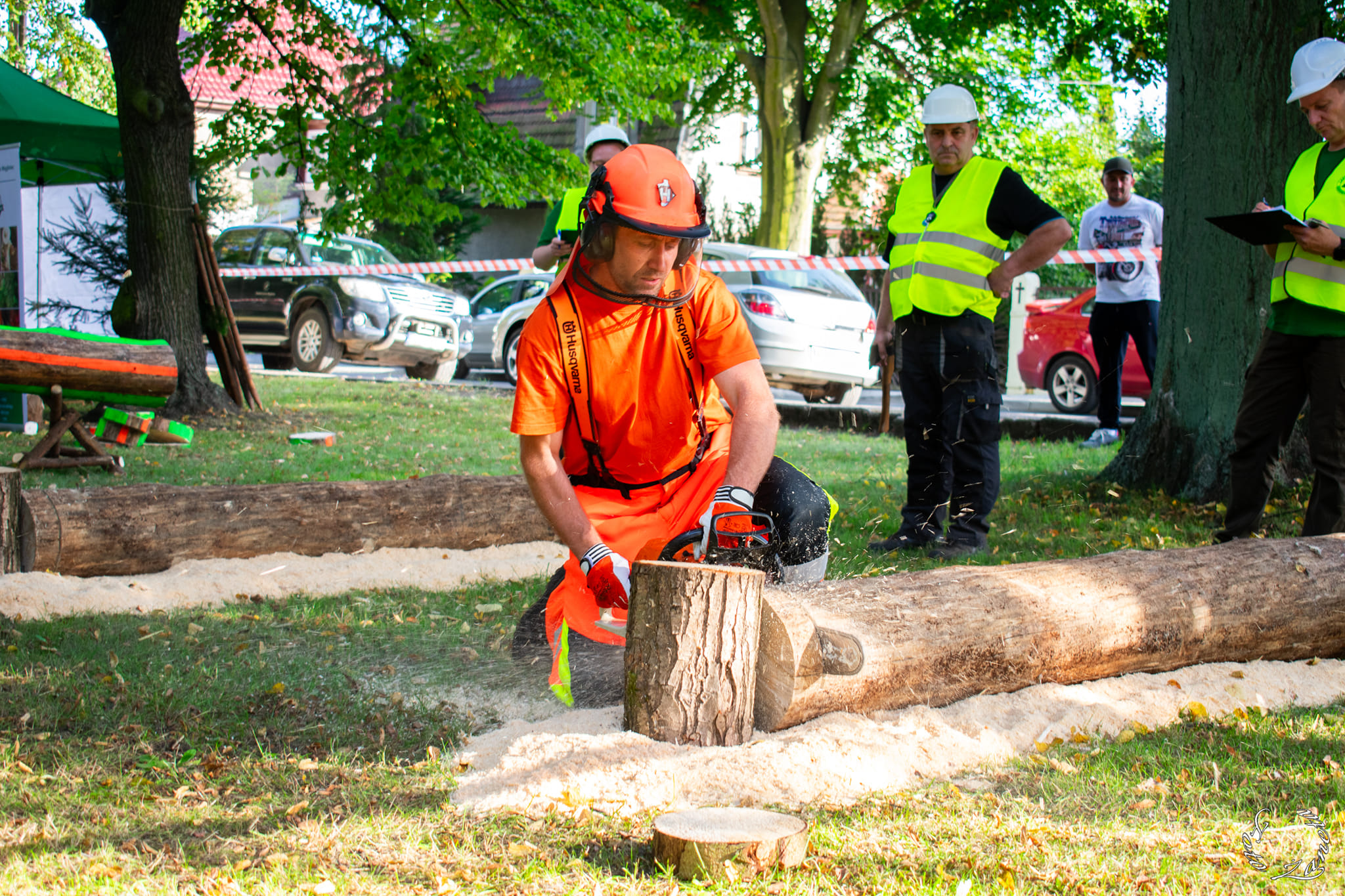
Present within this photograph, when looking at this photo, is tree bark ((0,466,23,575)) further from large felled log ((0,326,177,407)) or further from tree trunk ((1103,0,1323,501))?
tree trunk ((1103,0,1323,501))

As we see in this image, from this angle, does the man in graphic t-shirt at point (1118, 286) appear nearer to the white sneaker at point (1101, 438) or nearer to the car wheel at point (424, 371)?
the white sneaker at point (1101, 438)

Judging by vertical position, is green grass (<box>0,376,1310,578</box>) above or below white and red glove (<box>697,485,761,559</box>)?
below

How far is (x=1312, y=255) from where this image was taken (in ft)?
15.3

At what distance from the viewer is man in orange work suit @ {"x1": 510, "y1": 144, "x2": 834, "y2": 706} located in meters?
3.15

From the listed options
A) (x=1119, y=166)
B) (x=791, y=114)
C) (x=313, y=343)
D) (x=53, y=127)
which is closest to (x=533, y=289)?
(x=313, y=343)

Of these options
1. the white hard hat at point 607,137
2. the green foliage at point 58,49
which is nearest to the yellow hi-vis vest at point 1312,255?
the white hard hat at point 607,137

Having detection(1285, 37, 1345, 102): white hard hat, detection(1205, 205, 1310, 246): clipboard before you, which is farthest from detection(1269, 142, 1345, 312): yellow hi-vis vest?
detection(1285, 37, 1345, 102): white hard hat

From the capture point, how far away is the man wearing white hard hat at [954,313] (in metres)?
5.45

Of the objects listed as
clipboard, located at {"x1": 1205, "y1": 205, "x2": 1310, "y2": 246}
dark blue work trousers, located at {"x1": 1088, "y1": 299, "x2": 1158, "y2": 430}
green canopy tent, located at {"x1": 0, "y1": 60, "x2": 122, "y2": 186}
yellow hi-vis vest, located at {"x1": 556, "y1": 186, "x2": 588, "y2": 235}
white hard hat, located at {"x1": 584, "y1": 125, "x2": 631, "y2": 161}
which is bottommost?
dark blue work trousers, located at {"x1": 1088, "y1": 299, "x2": 1158, "y2": 430}

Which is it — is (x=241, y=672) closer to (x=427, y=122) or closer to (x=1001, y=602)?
(x=1001, y=602)

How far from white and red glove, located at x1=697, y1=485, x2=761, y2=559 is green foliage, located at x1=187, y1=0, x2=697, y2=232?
8464 mm

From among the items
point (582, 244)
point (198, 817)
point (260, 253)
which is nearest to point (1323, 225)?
point (582, 244)

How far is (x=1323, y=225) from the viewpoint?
4.51m

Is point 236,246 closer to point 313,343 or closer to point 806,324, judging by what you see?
point 313,343
